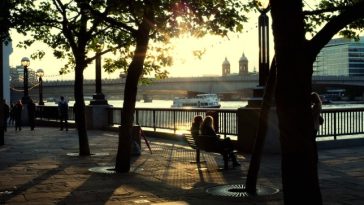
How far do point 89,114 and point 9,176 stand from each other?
15619 millimetres

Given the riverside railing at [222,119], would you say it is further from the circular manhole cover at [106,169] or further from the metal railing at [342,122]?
the circular manhole cover at [106,169]

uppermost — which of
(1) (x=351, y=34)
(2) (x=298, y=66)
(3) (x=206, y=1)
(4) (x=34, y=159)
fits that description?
(3) (x=206, y=1)

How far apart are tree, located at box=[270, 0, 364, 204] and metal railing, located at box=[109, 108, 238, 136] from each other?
10.9 metres

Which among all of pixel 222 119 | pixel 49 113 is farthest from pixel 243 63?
pixel 222 119

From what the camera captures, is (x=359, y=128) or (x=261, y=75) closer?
(x=261, y=75)

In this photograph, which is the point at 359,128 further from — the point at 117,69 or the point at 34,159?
the point at 34,159

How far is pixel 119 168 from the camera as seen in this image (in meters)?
10.8

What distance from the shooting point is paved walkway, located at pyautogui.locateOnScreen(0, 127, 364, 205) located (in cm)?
785

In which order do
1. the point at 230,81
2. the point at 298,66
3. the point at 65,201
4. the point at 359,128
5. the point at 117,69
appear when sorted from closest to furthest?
the point at 298,66, the point at 65,201, the point at 117,69, the point at 359,128, the point at 230,81

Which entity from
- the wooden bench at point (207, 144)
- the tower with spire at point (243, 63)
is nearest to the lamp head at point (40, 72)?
the wooden bench at point (207, 144)

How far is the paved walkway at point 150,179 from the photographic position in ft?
25.8

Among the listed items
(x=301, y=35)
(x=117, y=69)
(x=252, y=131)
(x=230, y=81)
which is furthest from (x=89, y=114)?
(x=230, y=81)

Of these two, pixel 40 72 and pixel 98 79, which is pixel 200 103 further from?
pixel 98 79

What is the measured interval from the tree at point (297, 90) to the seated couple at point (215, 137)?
6330mm
